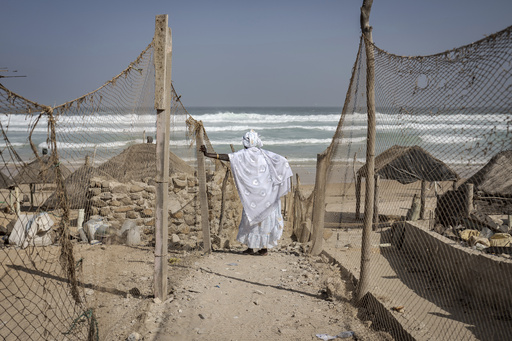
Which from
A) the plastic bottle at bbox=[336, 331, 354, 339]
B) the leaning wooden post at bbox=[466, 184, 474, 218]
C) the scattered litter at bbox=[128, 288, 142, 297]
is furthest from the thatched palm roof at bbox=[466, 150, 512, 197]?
the scattered litter at bbox=[128, 288, 142, 297]

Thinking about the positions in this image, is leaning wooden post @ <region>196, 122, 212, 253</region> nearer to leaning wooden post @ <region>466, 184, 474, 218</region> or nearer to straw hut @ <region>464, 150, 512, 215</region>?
leaning wooden post @ <region>466, 184, 474, 218</region>

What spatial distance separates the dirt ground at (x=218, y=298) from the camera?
12.6ft

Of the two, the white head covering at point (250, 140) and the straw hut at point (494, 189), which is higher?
the white head covering at point (250, 140)

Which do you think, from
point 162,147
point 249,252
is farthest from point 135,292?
point 249,252

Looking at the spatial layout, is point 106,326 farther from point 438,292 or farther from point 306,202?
point 306,202

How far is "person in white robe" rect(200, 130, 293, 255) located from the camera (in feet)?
20.7

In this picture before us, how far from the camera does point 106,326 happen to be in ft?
12.1

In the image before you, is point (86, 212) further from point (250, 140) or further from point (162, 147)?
point (162, 147)

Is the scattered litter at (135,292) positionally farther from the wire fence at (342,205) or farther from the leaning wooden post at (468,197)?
the leaning wooden post at (468,197)

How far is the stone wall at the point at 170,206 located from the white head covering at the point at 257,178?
1.10 metres

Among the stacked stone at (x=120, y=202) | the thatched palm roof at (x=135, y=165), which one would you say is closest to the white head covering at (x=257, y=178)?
the stacked stone at (x=120, y=202)

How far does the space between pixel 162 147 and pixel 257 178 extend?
238 centimetres

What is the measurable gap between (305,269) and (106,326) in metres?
2.95

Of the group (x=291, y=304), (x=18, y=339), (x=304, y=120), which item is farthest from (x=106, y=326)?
(x=304, y=120)
